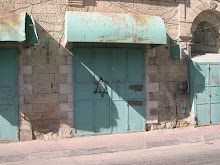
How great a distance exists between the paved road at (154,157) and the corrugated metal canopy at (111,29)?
10.1 ft

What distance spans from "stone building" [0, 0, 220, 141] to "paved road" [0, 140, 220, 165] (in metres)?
1.56

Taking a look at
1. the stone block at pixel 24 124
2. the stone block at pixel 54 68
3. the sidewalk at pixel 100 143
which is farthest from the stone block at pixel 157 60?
the stone block at pixel 24 124

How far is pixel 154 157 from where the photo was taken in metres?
5.28

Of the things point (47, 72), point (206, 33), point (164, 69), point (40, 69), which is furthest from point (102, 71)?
point (206, 33)

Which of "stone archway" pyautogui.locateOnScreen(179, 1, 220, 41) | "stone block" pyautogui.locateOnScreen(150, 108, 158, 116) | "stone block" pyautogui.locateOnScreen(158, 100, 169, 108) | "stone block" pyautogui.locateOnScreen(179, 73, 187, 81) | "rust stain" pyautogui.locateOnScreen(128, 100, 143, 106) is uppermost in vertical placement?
"stone archway" pyautogui.locateOnScreen(179, 1, 220, 41)

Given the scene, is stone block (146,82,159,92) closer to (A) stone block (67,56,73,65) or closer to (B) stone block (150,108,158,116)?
(B) stone block (150,108,158,116)

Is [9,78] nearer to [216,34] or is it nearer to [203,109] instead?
[203,109]

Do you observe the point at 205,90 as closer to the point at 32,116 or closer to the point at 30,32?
the point at 32,116

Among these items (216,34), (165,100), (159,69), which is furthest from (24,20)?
(216,34)

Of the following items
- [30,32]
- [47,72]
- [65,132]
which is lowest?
[65,132]

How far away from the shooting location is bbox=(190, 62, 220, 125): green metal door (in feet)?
25.3

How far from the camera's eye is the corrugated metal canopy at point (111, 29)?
5.98m

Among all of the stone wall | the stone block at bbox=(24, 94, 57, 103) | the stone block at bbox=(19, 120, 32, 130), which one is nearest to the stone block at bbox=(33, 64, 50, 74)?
the stone wall

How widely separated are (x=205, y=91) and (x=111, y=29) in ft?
13.8
